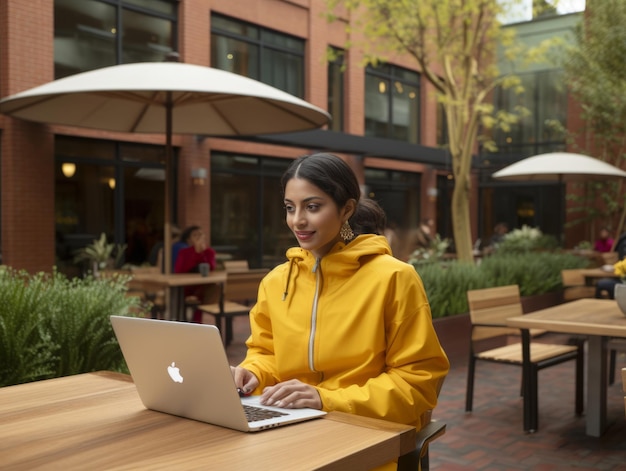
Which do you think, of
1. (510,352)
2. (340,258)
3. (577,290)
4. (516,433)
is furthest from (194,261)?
(340,258)

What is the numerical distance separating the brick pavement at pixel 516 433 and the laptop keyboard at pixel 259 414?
291 cm

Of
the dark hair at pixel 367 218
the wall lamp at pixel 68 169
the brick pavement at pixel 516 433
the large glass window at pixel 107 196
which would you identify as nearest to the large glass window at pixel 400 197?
the large glass window at pixel 107 196

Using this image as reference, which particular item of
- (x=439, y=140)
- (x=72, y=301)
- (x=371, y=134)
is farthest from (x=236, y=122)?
(x=439, y=140)

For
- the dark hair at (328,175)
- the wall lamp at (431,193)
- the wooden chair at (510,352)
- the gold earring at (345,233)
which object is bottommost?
the wooden chair at (510,352)

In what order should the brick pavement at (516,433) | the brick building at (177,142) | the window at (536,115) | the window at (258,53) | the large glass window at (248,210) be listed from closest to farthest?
1. the brick pavement at (516,433)
2. the brick building at (177,142)
3. the window at (258,53)
4. the large glass window at (248,210)
5. the window at (536,115)

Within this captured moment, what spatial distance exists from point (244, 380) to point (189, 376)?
471mm

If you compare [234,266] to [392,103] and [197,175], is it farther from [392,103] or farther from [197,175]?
[392,103]

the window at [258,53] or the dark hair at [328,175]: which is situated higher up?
the window at [258,53]

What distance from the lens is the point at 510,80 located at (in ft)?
45.3

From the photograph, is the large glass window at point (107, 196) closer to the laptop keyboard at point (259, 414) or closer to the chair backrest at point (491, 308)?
the chair backrest at point (491, 308)

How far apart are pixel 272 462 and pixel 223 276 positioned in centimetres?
699

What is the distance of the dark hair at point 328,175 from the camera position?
7.75ft

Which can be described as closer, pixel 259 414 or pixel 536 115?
pixel 259 414

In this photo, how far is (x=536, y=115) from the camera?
78.8 ft
